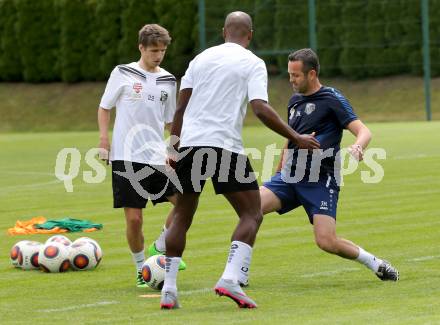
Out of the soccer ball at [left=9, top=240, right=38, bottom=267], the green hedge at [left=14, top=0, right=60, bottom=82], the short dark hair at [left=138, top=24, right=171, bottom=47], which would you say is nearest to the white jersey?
the short dark hair at [left=138, top=24, right=171, bottom=47]

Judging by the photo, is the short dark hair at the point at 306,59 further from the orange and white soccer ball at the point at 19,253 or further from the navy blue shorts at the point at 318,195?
the orange and white soccer ball at the point at 19,253

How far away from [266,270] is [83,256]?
1778mm

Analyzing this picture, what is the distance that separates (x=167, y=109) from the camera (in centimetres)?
1132

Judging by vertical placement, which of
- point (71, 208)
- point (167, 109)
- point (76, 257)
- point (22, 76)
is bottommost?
point (22, 76)

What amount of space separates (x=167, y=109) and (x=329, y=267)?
2109 millimetres

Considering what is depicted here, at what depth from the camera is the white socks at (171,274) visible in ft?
30.8

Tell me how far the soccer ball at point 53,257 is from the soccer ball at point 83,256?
0.08 meters

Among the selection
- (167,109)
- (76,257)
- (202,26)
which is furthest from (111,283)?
(202,26)

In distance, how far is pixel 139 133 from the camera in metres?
11.0

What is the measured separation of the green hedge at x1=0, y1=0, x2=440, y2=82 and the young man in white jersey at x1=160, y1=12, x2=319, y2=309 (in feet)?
123

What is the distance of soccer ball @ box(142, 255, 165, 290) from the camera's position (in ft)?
34.3

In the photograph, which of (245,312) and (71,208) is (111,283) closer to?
(245,312)

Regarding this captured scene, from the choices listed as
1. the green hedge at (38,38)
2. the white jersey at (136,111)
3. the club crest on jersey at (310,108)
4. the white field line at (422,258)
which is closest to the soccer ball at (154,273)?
the white jersey at (136,111)

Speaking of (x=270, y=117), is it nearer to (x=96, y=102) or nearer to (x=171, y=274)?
(x=171, y=274)
